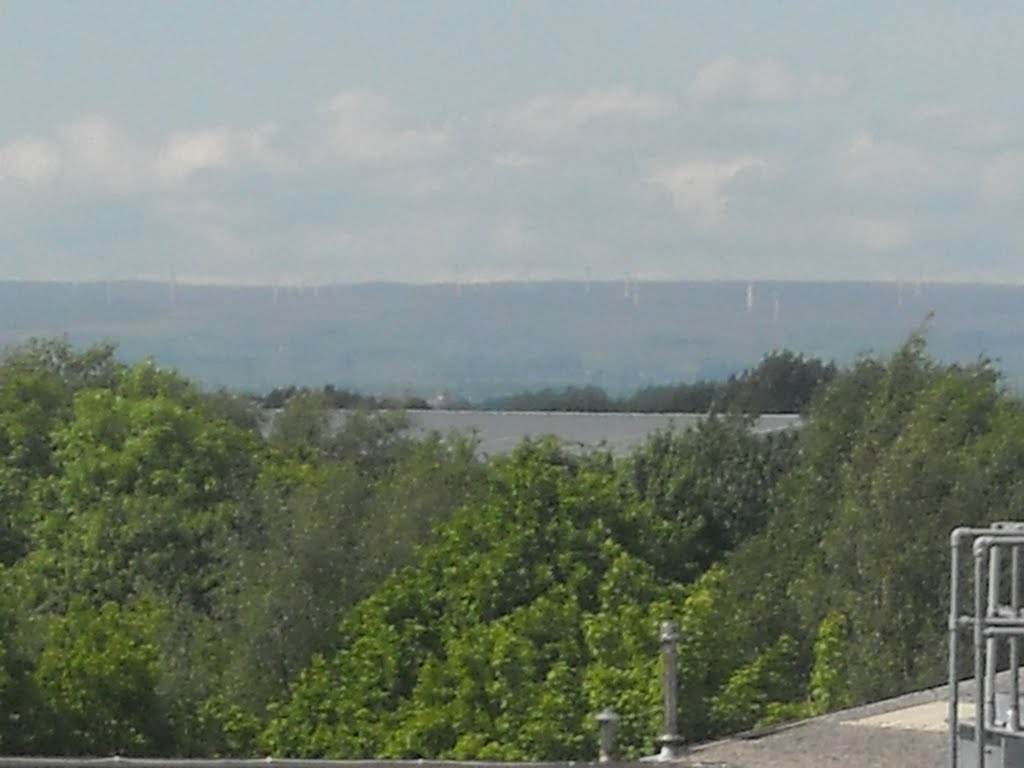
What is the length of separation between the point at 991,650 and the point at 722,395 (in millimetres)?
106810

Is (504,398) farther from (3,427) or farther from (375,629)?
(375,629)

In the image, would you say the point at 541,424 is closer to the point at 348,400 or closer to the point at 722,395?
the point at 348,400

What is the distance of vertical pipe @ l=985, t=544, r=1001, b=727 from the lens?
29.9 feet

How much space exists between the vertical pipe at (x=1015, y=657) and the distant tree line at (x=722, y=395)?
64035 millimetres

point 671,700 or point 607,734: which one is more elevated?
point 671,700

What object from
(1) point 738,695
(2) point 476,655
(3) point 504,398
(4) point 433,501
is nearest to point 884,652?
(2) point 476,655

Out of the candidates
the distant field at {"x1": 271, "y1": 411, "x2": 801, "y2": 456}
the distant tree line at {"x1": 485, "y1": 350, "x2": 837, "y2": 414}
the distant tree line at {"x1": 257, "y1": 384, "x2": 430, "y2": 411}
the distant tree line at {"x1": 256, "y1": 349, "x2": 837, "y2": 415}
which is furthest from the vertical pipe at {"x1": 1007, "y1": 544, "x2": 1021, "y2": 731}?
the distant tree line at {"x1": 257, "y1": 384, "x2": 430, "y2": 411}

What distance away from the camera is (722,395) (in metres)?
116

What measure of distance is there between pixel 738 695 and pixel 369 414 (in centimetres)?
6279

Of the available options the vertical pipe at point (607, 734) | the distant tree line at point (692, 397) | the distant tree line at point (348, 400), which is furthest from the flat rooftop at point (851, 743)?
the distant tree line at point (348, 400)

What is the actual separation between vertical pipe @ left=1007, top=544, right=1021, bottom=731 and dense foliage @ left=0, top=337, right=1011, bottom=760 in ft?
44.2

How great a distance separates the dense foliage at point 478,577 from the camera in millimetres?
32969

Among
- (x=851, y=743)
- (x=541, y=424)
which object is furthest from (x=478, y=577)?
(x=541, y=424)

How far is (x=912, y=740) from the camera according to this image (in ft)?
53.6
